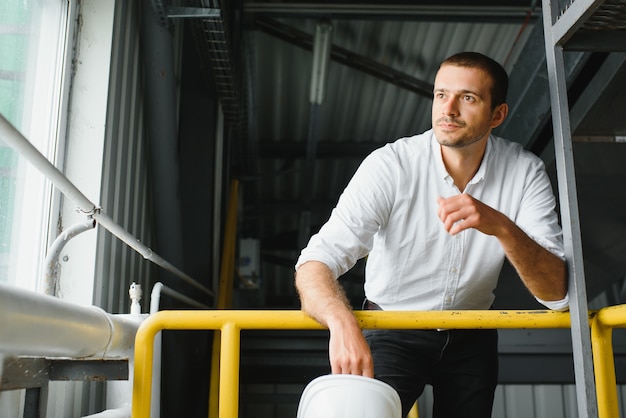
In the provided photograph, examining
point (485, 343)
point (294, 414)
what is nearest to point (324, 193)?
point (294, 414)

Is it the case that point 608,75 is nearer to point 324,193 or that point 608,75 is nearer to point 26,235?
point 26,235

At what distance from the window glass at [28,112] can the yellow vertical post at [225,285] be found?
1482 millimetres

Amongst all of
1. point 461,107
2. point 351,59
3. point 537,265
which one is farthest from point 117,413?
point 351,59

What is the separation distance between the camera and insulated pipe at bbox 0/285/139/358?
1.26 meters

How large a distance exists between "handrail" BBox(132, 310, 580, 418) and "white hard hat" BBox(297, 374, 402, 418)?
25 cm

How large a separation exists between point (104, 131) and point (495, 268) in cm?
152

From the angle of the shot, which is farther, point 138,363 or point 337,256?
point 337,256

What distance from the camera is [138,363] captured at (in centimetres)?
173

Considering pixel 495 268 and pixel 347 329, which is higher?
pixel 495 268

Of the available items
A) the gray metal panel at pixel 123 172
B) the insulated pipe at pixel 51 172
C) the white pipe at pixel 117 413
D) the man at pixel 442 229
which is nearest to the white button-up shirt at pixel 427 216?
the man at pixel 442 229

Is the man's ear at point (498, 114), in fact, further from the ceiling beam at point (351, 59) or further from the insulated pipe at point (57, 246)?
the ceiling beam at point (351, 59)

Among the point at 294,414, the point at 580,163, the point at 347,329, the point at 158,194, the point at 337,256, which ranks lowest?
the point at 294,414

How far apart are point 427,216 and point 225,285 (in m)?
2.38

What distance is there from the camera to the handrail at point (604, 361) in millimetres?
1746
